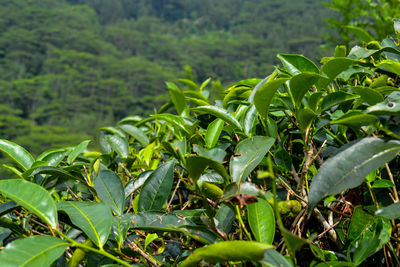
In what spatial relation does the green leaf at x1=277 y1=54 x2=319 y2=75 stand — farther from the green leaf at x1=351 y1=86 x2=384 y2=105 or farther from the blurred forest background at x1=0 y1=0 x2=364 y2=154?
the blurred forest background at x1=0 y1=0 x2=364 y2=154

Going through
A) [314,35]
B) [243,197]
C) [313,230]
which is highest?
[243,197]

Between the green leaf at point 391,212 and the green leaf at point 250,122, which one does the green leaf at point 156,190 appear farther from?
the green leaf at point 391,212

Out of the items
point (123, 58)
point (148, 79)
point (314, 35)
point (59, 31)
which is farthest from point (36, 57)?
point (314, 35)

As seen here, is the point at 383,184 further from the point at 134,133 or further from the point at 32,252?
the point at 134,133

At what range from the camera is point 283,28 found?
45406 millimetres

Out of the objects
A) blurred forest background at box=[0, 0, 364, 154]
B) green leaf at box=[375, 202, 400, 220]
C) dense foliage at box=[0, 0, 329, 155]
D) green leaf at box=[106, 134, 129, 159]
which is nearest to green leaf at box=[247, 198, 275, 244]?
green leaf at box=[375, 202, 400, 220]

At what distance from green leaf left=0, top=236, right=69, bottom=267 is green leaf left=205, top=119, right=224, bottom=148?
302mm

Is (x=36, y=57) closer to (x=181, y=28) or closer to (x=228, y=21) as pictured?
(x=181, y=28)

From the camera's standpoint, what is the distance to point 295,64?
61 cm

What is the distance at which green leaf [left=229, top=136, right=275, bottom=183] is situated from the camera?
17.6 inches

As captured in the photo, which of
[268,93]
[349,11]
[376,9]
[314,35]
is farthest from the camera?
[314,35]

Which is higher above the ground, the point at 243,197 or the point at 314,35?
the point at 243,197

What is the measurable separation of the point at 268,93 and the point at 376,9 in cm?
249

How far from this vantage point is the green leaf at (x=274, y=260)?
1.16 feet
